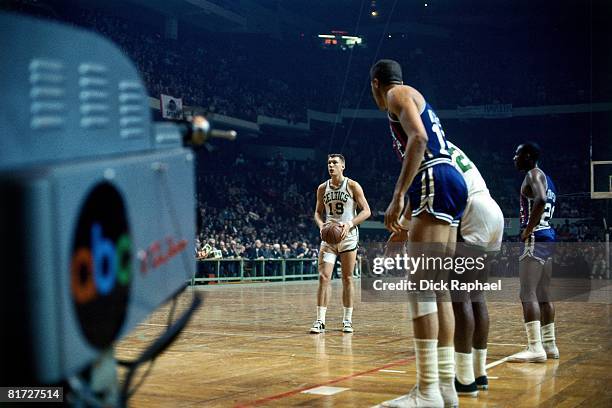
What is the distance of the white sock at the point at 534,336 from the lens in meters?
6.74

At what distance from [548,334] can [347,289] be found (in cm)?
304

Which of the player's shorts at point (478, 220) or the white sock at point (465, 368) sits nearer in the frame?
the white sock at point (465, 368)

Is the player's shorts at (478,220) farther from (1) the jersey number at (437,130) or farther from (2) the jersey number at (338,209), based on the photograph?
(2) the jersey number at (338,209)

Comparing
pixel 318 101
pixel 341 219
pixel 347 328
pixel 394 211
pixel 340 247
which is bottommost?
pixel 347 328

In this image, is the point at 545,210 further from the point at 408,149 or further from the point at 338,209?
the point at 338,209

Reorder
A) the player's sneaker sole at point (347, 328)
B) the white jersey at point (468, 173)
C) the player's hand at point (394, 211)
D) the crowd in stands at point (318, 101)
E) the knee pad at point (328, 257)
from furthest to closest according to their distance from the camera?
1. the crowd in stands at point (318, 101)
2. the knee pad at point (328, 257)
3. the player's sneaker sole at point (347, 328)
4. the white jersey at point (468, 173)
5. the player's hand at point (394, 211)

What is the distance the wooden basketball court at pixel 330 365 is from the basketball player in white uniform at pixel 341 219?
1.99 ft

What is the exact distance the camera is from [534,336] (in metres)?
6.80

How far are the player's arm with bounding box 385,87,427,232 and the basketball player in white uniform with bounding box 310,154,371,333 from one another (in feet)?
17.2

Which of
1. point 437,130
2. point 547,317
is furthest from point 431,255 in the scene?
point 547,317

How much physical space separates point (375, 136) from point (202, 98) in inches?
584

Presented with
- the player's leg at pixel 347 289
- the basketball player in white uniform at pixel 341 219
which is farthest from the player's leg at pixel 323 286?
the player's leg at pixel 347 289

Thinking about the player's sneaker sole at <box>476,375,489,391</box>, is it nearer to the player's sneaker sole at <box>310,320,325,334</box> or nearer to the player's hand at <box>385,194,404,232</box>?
the player's hand at <box>385,194,404,232</box>

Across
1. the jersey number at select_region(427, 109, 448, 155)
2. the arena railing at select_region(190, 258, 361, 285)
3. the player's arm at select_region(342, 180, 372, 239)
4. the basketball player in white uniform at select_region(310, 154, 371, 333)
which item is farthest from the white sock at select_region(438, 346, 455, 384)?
the arena railing at select_region(190, 258, 361, 285)
